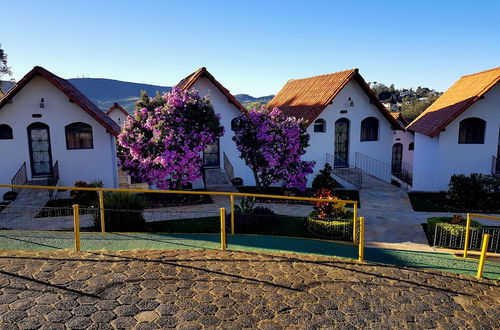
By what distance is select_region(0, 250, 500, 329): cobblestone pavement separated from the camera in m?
6.61

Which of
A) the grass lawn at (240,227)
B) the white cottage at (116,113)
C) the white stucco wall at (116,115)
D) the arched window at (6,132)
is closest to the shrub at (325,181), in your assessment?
the grass lawn at (240,227)

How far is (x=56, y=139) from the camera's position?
18578 millimetres

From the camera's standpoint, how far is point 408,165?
26812 millimetres

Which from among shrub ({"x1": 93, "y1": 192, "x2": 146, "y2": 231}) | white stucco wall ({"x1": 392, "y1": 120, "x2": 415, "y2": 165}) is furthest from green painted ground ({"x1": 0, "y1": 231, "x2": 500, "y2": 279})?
white stucco wall ({"x1": 392, "y1": 120, "x2": 415, "y2": 165})

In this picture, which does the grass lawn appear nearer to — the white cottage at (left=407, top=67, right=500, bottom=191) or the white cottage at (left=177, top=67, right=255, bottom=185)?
the white cottage at (left=177, top=67, right=255, bottom=185)

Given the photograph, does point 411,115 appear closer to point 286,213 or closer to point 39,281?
point 286,213

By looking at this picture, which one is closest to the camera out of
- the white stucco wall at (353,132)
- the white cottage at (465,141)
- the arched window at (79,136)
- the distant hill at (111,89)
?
the arched window at (79,136)

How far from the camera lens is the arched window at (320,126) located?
2184cm

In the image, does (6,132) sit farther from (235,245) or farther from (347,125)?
(347,125)

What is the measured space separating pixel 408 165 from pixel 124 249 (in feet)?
72.8

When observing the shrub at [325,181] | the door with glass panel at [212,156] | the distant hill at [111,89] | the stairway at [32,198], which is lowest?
the stairway at [32,198]

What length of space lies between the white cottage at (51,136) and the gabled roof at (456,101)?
1647cm

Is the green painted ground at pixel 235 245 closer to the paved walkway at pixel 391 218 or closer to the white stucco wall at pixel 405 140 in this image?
the paved walkway at pixel 391 218

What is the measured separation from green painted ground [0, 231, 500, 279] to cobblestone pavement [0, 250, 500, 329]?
2.13 feet
